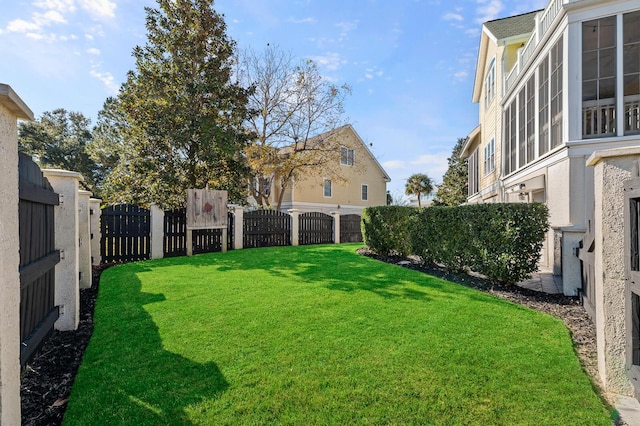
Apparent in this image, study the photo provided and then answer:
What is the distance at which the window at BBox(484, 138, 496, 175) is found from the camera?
1490 centimetres

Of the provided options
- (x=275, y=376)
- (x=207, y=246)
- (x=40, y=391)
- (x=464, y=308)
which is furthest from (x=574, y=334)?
(x=207, y=246)

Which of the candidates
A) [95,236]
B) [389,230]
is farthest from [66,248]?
[389,230]

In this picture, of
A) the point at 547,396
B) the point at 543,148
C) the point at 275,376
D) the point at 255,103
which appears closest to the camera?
the point at 547,396

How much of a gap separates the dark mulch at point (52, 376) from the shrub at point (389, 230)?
24.2 feet

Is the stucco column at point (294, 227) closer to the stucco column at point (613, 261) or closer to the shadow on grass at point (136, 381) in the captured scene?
the shadow on grass at point (136, 381)

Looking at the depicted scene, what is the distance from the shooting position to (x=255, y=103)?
17609 mm

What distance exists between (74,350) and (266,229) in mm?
9927

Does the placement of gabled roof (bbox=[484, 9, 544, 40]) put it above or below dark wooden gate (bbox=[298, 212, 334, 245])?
above

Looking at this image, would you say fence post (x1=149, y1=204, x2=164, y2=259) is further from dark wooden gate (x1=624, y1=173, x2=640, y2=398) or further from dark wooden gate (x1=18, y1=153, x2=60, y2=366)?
dark wooden gate (x1=624, y1=173, x2=640, y2=398)

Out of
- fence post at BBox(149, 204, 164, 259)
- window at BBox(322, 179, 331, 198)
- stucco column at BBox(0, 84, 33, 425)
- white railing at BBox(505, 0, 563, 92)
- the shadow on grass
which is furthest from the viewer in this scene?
window at BBox(322, 179, 331, 198)

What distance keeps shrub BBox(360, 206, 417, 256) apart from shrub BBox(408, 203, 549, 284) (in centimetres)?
167

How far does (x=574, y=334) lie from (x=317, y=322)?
3.11m

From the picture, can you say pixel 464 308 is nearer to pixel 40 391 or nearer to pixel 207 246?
pixel 40 391

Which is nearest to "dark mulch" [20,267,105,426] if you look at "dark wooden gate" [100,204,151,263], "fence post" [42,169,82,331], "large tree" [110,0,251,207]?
"fence post" [42,169,82,331]
